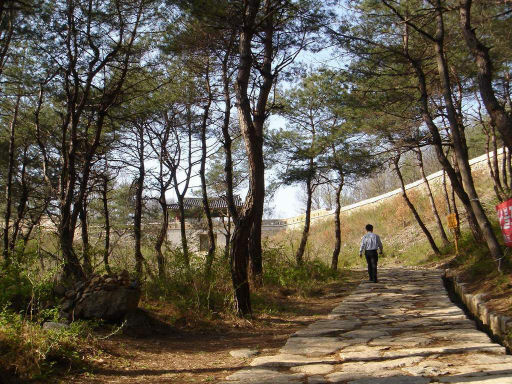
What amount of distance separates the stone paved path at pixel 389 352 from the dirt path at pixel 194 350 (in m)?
0.26

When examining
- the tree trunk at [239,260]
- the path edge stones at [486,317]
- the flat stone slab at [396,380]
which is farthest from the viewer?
the tree trunk at [239,260]

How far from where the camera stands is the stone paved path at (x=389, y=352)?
3.21 m

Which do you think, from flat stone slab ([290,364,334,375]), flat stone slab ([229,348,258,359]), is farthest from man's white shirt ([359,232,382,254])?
flat stone slab ([290,364,334,375])

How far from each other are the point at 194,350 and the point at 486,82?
517cm

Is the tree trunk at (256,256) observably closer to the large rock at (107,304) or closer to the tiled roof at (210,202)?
the large rock at (107,304)

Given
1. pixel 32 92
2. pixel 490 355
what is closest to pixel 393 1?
pixel 490 355

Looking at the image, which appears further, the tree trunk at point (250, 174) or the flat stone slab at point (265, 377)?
the tree trunk at point (250, 174)

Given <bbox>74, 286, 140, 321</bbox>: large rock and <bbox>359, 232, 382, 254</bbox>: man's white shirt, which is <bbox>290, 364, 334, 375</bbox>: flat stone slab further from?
<bbox>359, 232, 382, 254</bbox>: man's white shirt

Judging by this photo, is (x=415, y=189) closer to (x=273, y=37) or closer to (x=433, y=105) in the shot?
(x=433, y=105)

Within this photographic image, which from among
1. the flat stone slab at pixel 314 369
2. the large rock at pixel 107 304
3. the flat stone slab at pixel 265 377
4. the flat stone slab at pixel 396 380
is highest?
the large rock at pixel 107 304

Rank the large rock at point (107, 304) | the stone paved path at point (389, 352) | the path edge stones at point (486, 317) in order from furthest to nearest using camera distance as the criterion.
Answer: the large rock at point (107, 304)
the path edge stones at point (486, 317)
the stone paved path at point (389, 352)

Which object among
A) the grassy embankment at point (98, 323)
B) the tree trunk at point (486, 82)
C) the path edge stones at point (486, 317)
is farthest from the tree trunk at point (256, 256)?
the tree trunk at point (486, 82)

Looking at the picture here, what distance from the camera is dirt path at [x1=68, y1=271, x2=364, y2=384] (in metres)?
3.56

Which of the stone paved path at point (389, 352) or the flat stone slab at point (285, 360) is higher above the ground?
the stone paved path at point (389, 352)
